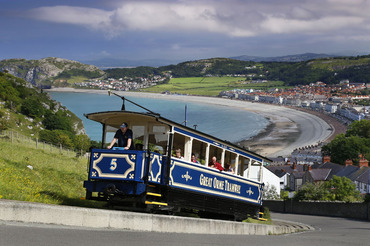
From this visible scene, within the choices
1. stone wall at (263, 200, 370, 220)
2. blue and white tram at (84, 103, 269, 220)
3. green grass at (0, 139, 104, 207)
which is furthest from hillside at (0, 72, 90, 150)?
blue and white tram at (84, 103, 269, 220)

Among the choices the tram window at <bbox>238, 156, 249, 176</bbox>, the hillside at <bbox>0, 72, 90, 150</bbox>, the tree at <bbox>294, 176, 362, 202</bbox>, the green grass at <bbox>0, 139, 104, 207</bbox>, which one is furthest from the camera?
the hillside at <bbox>0, 72, 90, 150</bbox>

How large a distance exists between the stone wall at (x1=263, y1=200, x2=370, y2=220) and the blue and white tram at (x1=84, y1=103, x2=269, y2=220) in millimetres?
22189

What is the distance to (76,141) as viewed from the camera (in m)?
76.3

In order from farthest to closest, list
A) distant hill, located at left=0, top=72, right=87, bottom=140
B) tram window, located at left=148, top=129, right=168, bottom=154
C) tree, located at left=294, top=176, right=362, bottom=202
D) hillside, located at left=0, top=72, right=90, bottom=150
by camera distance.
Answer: distant hill, located at left=0, top=72, right=87, bottom=140
hillside, located at left=0, top=72, right=90, bottom=150
tree, located at left=294, top=176, right=362, bottom=202
tram window, located at left=148, top=129, right=168, bottom=154

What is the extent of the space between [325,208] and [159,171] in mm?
30329

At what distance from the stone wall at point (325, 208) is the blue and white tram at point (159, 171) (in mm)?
22189

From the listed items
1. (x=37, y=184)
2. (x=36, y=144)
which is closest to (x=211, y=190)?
(x=37, y=184)

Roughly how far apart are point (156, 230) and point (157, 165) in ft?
7.62

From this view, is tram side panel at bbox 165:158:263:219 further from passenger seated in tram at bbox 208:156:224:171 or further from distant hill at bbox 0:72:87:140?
distant hill at bbox 0:72:87:140

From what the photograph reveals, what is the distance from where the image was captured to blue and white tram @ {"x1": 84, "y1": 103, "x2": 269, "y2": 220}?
15070 mm

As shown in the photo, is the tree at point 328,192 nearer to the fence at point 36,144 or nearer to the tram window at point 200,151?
the fence at point 36,144

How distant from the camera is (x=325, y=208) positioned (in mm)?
43219

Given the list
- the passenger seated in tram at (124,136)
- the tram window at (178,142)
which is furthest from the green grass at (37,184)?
the tram window at (178,142)

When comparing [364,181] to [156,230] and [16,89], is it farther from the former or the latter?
[156,230]
